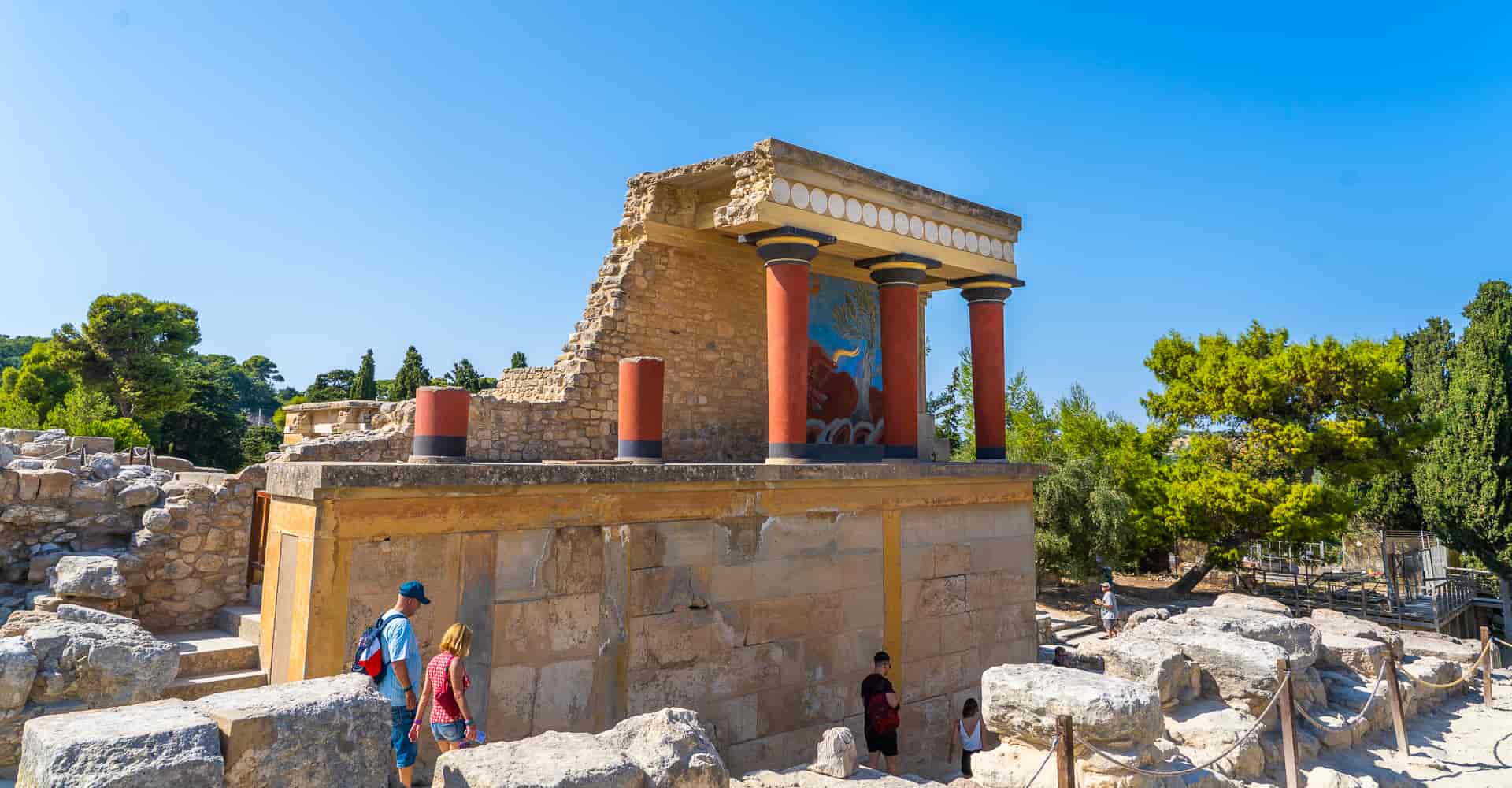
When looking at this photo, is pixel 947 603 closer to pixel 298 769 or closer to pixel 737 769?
pixel 737 769

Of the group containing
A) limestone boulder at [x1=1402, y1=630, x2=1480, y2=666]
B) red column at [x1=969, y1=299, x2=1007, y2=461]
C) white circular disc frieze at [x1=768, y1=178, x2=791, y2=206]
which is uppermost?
white circular disc frieze at [x1=768, y1=178, x2=791, y2=206]

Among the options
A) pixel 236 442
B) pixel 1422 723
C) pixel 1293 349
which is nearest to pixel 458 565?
pixel 1422 723

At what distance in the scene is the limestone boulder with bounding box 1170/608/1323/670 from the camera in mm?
8484

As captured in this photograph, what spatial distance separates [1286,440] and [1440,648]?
9.23 metres

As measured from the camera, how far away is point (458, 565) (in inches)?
237

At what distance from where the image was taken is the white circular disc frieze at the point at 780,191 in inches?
373

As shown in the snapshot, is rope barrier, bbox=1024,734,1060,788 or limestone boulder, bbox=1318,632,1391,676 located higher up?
rope barrier, bbox=1024,734,1060,788

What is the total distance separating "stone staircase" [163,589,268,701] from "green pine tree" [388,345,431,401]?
99.2ft

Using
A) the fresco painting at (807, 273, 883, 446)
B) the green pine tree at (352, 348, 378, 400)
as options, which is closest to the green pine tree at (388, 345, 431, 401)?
the green pine tree at (352, 348, 378, 400)

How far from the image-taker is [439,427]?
6.62 metres

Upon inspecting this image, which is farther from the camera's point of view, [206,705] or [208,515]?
[208,515]

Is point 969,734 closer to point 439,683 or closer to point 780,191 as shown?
point 439,683

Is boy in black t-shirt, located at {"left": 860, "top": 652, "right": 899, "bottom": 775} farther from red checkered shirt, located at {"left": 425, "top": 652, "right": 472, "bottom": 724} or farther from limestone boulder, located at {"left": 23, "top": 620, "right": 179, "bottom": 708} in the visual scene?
limestone boulder, located at {"left": 23, "top": 620, "right": 179, "bottom": 708}

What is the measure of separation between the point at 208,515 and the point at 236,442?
97.9 feet
